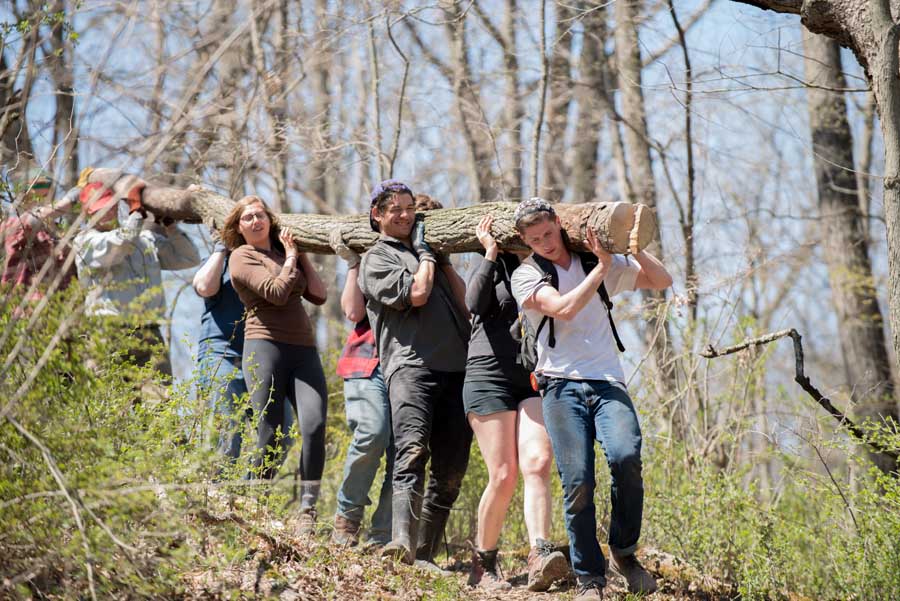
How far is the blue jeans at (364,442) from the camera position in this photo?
5.68 metres

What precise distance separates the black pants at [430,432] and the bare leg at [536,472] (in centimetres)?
50

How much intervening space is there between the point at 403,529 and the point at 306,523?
1.72 feet

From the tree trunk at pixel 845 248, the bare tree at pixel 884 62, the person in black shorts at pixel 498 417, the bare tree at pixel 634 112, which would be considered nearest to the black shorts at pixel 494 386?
the person in black shorts at pixel 498 417

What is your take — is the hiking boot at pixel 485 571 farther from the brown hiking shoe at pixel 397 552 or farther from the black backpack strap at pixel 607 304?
the black backpack strap at pixel 607 304

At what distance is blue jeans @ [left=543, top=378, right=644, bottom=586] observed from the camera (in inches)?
181

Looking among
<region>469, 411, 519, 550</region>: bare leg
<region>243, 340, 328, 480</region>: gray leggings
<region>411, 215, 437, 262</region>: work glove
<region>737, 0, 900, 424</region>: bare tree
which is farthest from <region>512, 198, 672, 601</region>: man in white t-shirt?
<region>243, 340, 328, 480</region>: gray leggings

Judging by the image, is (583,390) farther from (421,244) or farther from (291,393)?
(291,393)

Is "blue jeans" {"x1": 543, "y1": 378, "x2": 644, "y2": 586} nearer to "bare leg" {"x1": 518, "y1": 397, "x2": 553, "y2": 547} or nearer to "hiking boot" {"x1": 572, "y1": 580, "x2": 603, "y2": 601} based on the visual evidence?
"hiking boot" {"x1": 572, "y1": 580, "x2": 603, "y2": 601}

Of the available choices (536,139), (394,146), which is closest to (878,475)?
(536,139)

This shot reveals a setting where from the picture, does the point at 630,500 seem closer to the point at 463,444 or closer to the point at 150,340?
the point at 463,444

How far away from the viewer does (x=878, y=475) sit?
4.78 metres

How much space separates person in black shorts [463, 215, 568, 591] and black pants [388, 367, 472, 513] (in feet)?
0.78

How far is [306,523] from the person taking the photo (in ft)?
16.8

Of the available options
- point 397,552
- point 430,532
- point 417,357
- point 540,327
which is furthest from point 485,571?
point 540,327
